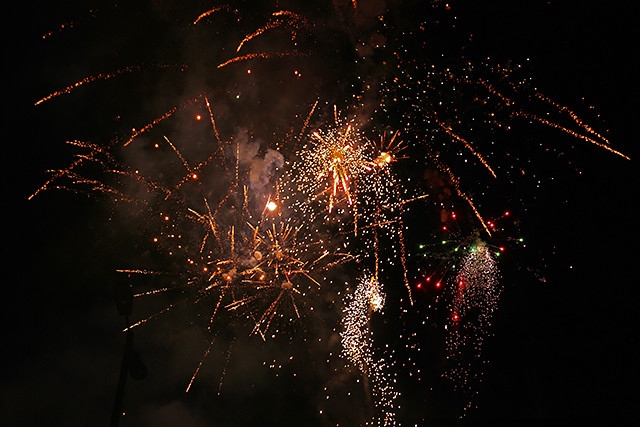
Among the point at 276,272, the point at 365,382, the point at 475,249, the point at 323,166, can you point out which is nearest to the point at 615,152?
the point at 475,249

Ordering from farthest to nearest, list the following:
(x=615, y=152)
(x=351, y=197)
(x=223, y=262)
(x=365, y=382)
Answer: (x=365, y=382), (x=223, y=262), (x=351, y=197), (x=615, y=152)

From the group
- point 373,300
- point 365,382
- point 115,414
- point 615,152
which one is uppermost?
point 615,152

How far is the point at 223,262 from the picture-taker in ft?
31.1

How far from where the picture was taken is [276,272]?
9.59 meters

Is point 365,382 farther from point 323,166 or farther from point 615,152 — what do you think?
point 615,152

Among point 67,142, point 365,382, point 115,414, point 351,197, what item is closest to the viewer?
point 115,414

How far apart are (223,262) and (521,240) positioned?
5533mm

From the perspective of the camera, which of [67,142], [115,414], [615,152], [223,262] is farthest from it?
[223,262]

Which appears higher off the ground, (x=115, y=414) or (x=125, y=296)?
(x=125, y=296)

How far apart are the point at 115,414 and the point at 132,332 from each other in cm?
96

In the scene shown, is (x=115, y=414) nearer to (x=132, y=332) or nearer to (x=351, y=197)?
(x=132, y=332)

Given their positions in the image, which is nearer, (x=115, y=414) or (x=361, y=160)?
(x=115, y=414)

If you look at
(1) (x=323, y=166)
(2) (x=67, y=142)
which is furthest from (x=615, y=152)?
(2) (x=67, y=142)

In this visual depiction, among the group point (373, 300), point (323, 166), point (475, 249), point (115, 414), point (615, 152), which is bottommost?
point (373, 300)
